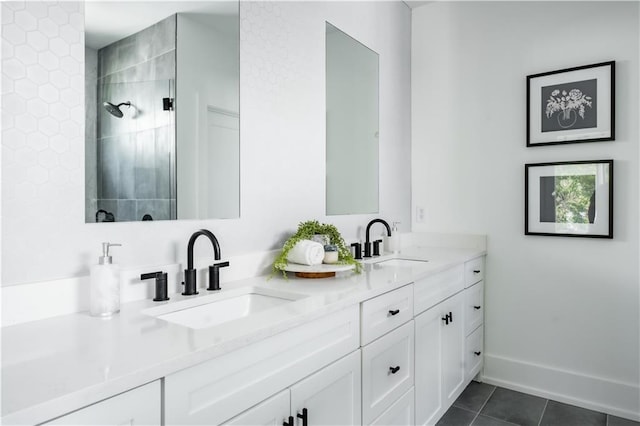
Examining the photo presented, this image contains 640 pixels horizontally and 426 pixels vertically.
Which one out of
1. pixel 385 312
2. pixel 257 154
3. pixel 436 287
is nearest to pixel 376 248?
pixel 436 287

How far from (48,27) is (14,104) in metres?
0.24

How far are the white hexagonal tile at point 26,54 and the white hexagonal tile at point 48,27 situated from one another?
0.21 ft

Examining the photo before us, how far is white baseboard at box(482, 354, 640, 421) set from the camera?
2297 mm

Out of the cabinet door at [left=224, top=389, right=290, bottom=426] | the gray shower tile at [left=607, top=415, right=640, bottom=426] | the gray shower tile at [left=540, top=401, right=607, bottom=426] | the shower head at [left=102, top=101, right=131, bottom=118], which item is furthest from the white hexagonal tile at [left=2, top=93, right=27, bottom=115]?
the gray shower tile at [left=607, top=415, right=640, bottom=426]

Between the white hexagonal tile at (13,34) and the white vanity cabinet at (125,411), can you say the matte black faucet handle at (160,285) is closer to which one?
the white vanity cabinet at (125,411)

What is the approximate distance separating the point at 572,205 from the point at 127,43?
241cm

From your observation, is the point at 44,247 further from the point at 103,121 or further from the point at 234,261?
the point at 234,261

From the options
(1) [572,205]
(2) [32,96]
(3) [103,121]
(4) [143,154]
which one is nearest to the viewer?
(2) [32,96]

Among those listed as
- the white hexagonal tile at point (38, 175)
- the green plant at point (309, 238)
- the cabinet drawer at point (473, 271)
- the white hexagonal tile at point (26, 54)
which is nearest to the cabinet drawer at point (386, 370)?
the green plant at point (309, 238)

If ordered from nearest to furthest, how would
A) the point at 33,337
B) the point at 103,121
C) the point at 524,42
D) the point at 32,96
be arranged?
the point at 33,337, the point at 32,96, the point at 103,121, the point at 524,42

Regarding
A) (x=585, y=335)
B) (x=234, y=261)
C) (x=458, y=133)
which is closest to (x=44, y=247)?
(x=234, y=261)

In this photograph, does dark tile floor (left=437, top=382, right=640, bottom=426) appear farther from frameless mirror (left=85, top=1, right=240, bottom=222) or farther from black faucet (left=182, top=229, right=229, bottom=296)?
frameless mirror (left=85, top=1, right=240, bottom=222)

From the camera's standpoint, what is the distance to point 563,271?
2.49 m

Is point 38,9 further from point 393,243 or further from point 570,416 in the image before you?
point 570,416
